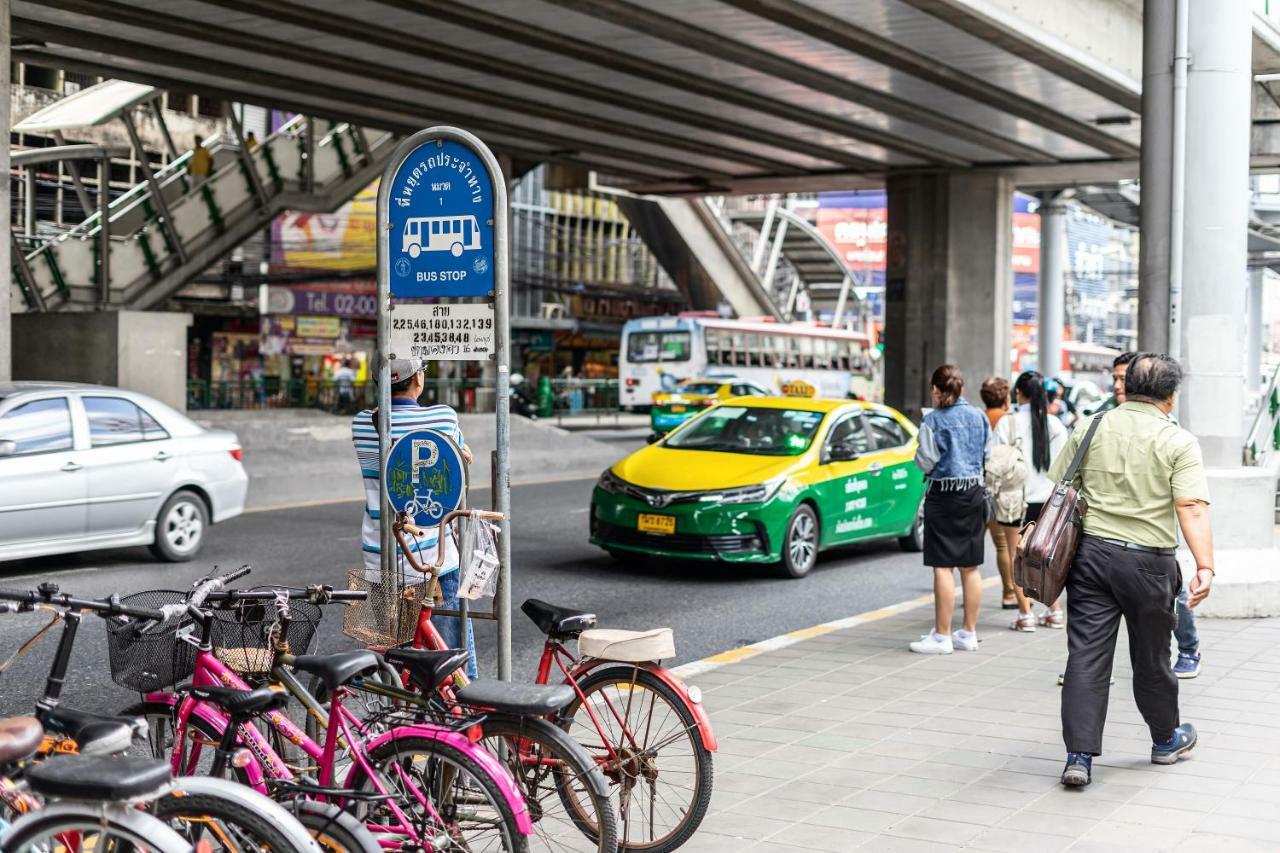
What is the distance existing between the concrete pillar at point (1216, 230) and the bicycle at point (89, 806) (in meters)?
8.99

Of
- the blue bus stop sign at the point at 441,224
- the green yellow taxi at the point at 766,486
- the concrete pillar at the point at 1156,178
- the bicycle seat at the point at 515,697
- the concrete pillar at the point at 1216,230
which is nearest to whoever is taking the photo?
the bicycle seat at the point at 515,697

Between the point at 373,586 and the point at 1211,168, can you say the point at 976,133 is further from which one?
the point at 373,586

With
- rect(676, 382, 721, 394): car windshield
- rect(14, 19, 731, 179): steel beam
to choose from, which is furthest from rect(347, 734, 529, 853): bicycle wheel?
rect(676, 382, 721, 394): car windshield

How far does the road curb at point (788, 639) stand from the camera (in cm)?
864

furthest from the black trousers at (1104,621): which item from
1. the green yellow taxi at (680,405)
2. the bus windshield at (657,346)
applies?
the bus windshield at (657,346)

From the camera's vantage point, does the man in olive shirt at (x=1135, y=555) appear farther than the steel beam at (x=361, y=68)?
No

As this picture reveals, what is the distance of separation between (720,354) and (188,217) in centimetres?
2048

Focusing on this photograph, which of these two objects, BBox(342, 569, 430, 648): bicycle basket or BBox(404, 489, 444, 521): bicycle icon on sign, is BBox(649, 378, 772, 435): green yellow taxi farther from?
BBox(342, 569, 430, 648): bicycle basket

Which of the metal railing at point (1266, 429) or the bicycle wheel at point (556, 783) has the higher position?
the metal railing at point (1266, 429)

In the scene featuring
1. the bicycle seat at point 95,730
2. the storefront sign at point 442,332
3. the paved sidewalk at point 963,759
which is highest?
the storefront sign at point 442,332

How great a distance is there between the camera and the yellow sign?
4059cm

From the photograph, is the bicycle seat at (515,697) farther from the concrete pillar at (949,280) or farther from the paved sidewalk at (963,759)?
the concrete pillar at (949,280)

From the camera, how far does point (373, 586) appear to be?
4988 millimetres

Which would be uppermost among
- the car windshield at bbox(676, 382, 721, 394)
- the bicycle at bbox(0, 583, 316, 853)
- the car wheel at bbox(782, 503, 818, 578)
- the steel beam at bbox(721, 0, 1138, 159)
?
the steel beam at bbox(721, 0, 1138, 159)
